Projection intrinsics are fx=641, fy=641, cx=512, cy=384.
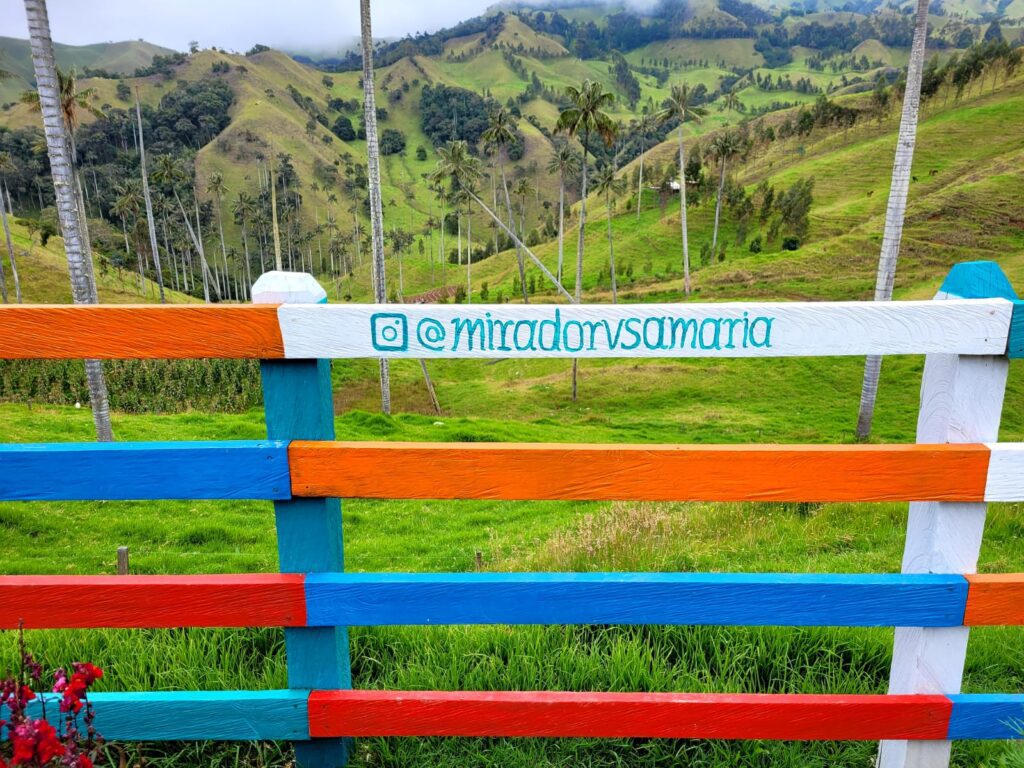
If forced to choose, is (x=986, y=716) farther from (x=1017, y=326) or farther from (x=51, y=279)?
(x=51, y=279)

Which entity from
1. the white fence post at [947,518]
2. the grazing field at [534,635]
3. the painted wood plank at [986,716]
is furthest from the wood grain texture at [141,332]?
the painted wood plank at [986,716]

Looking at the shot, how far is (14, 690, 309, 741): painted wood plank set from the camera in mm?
2098

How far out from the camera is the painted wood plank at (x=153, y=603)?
2.01 meters

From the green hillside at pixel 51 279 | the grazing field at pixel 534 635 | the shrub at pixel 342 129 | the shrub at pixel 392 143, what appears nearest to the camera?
the grazing field at pixel 534 635

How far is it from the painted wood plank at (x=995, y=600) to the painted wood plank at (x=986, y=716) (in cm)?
29

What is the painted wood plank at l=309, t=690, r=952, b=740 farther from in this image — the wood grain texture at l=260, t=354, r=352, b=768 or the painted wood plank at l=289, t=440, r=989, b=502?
the painted wood plank at l=289, t=440, r=989, b=502

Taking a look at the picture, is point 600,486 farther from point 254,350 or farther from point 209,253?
point 209,253

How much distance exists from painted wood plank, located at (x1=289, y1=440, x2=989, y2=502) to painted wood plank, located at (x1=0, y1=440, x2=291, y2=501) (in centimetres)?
11

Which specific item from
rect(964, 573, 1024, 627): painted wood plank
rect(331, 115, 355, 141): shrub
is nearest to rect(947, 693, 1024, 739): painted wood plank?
rect(964, 573, 1024, 627): painted wood plank

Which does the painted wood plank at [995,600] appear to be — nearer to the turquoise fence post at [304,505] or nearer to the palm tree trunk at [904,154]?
the turquoise fence post at [304,505]

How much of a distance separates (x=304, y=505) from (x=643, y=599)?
110cm

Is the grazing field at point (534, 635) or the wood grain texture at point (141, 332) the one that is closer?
the wood grain texture at point (141, 332)

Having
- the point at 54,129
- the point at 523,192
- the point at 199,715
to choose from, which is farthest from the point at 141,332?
the point at 523,192

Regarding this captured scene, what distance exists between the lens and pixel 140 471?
1.96 meters
